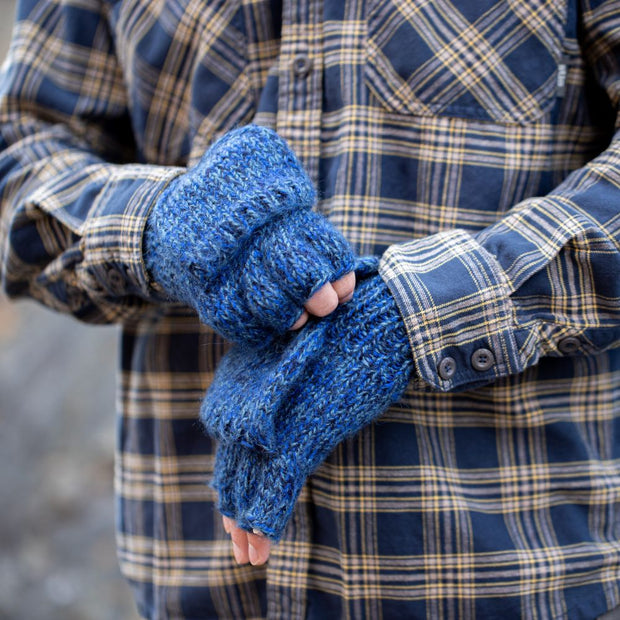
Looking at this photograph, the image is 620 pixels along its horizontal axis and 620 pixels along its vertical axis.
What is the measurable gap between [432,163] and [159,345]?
2.10 ft

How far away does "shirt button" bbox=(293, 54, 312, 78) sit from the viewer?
101cm

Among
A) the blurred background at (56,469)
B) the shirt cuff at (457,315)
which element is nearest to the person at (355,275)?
the shirt cuff at (457,315)

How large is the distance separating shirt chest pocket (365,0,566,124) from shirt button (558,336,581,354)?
382mm

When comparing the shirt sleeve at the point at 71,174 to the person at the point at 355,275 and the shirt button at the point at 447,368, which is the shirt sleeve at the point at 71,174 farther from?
the shirt button at the point at 447,368

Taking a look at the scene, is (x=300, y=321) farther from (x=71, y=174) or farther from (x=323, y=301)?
(x=71, y=174)

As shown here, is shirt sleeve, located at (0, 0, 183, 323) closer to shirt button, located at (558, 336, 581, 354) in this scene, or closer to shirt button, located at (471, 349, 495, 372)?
shirt button, located at (471, 349, 495, 372)

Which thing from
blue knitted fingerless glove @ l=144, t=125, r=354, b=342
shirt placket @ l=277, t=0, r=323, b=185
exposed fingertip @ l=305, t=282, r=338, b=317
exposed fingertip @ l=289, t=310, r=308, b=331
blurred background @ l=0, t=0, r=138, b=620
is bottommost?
blurred background @ l=0, t=0, r=138, b=620

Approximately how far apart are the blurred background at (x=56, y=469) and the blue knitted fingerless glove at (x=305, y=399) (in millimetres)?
2174

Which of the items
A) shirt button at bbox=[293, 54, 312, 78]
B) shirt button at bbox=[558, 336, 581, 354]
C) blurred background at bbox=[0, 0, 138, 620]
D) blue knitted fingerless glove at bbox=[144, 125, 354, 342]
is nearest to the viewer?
blue knitted fingerless glove at bbox=[144, 125, 354, 342]

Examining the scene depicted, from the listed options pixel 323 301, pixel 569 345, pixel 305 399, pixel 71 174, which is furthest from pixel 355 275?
pixel 71 174

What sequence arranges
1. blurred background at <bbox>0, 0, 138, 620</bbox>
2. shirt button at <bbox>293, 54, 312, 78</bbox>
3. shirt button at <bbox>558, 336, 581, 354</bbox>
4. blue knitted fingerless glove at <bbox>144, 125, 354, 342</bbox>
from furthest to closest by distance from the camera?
blurred background at <bbox>0, 0, 138, 620</bbox> → shirt button at <bbox>293, 54, 312, 78</bbox> → shirt button at <bbox>558, 336, 581, 354</bbox> → blue knitted fingerless glove at <bbox>144, 125, 354, 342</bbox>

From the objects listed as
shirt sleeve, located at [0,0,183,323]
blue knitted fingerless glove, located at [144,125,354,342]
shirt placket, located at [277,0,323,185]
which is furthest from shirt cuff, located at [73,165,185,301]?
shirt placket, located at [277,0,323,185]

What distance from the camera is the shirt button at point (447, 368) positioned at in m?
0.85

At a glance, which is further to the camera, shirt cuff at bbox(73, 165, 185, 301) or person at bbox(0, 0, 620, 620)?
shirt cuff at bbox(73, 165, 185, 301)
